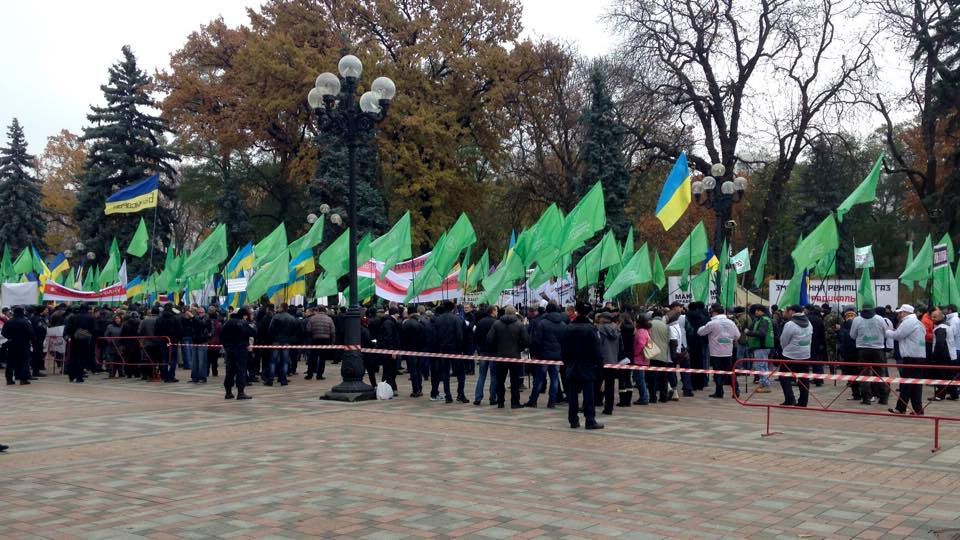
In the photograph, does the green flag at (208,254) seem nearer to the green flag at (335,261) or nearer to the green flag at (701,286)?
the green flag at (335,261)

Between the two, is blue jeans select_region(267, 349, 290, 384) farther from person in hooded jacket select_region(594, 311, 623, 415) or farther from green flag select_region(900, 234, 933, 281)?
green flag select_region(900, 234, 933, 281)

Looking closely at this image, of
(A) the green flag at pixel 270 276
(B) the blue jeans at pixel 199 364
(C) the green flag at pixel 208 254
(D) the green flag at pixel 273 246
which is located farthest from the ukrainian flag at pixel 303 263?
(B) the blue jeans at pixel 199 364

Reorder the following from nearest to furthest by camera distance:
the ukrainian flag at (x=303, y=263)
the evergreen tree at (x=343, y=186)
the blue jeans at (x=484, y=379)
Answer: the blue jeans at (x=484, y=379) → the ukrainian flag at (x=303, y=263) → the evergreen tree at (x=343, y=186)

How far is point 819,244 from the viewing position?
17.9 metres

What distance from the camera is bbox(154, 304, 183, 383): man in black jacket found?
68.8 feet

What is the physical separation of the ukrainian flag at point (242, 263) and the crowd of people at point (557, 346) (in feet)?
16.9

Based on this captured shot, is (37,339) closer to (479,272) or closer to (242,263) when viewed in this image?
(242,263)

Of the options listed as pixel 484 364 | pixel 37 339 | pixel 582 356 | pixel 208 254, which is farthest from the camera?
pixel 208 254

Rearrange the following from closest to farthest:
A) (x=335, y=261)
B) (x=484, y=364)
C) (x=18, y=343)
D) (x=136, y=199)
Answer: (x=484, y=364), (x=18, y=343), (x=335, y=261), (x=136, y=199)

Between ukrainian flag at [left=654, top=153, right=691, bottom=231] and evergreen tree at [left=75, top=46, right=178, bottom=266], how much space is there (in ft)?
109

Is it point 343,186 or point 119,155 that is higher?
point 119,155

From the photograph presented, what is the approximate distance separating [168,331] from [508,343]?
1014 cm

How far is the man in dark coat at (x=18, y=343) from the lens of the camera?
19.5 meters

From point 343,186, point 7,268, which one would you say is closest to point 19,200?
point 7,268
